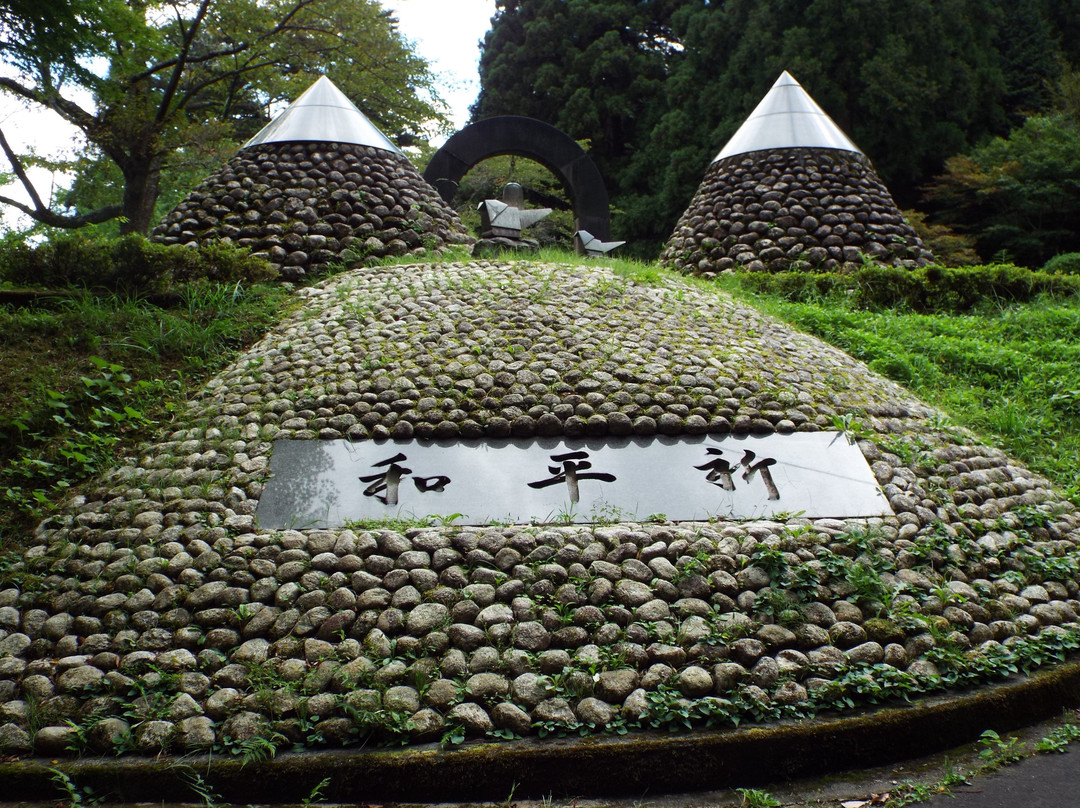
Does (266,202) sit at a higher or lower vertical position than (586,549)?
higher

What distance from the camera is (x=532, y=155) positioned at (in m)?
12.2

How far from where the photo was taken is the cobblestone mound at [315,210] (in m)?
7.96

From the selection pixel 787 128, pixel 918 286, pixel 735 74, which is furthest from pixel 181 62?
pixel 918 286

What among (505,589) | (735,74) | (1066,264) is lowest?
(505,589)

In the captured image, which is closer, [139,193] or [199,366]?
[199,366]

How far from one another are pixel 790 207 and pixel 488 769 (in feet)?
→ 27.9

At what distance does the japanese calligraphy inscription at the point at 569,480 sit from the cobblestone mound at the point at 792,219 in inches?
199

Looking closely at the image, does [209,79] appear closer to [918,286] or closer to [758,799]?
[918,286]

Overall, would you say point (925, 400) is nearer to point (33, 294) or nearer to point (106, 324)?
point (106, 324)

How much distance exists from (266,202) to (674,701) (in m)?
7.44

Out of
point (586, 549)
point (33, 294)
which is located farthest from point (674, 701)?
point (33, 294)

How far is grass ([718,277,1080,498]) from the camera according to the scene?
526cm

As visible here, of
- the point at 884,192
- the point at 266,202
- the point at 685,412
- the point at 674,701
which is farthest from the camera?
the point at 884,192

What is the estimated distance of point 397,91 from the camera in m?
15.9
